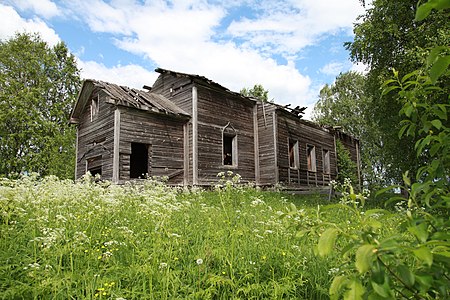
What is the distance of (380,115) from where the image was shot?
1533 cm

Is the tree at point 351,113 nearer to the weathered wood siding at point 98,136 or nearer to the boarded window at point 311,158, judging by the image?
the boarded window at point 311,158

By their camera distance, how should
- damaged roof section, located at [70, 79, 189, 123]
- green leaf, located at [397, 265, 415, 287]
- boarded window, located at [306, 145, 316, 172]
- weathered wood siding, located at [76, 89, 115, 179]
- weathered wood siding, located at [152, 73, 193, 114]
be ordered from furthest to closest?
boarded window, located at [306, 145, 316, 172], weathered wood siding, located at [152, 73, 193, 114], weathered wood siding, located at [76, 89, 115, 179], damaged roof section, located at [70, 79, 189, 123], green leaf, located at [397, 265, 415, 287]

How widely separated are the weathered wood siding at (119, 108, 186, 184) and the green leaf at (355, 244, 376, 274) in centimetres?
1385

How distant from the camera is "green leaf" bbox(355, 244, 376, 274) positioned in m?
0.98

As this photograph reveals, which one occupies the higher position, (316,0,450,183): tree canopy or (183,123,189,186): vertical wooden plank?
(316,0,450,183): tree canopy

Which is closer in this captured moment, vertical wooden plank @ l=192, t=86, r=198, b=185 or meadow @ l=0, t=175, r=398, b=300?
meadow @ l=0, t=175, r=398, b=300

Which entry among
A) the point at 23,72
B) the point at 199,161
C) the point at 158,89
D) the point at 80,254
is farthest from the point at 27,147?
the point at 80,254

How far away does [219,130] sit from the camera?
16.9 m

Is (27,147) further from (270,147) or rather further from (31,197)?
(31,197)

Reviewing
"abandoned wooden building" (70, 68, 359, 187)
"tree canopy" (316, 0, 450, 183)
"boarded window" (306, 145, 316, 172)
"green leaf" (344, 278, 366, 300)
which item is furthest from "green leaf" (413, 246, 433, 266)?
"boarded window" (306, 145, 316, 172)

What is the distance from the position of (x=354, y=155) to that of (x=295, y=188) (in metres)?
13.3

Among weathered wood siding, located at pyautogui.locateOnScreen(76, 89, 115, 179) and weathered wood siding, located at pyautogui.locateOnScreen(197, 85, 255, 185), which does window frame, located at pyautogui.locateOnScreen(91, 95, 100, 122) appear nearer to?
weathered wood siding, located at pyautogui.locateOnScreen(76, 89, 115, 179)

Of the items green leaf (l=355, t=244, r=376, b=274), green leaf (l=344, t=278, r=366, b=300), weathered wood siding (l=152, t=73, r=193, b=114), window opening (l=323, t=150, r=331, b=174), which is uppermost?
weathered wood siding (l=152, t=73, r=193, b=114)

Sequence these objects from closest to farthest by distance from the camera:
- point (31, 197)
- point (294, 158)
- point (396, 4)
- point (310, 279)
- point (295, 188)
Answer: point (310, 279) < point (31, 197) < point (396, 4) < point (295, 188) < point (294, 158)
